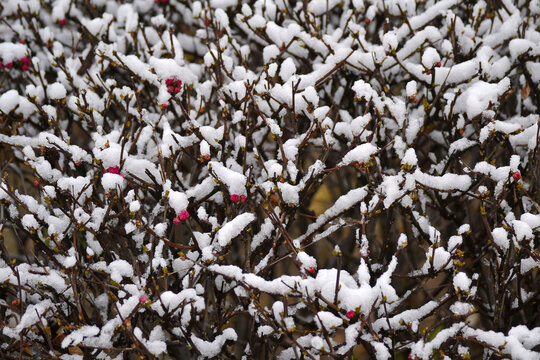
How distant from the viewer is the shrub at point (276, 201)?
Answer: 2545mm

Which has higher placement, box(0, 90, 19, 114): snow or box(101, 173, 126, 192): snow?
box(0, 90, 19, 114): snow

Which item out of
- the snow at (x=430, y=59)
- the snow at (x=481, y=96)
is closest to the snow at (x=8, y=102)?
the snow at (x=430, y=59)

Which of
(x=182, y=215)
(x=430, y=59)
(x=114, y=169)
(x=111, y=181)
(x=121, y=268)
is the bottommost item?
(x=121, y=268)

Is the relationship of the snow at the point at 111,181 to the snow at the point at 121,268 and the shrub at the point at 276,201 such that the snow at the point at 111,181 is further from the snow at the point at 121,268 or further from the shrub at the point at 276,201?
the snow at the point at 121,268

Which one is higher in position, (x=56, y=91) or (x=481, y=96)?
(x=56, y=91)

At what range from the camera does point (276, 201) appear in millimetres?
3074

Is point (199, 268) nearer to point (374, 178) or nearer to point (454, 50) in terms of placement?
point (374, 178)

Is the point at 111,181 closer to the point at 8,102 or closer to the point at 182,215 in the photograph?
the point at 182,215

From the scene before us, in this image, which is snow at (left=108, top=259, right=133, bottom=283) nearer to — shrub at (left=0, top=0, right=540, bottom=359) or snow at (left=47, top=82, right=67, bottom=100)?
shrub at (left=0, top=0, right=540, bottom=359)

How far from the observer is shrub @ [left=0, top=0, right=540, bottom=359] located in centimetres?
254

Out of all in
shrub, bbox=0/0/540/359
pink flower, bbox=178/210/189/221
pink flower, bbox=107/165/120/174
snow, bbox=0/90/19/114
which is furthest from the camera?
snow, bbox=0/90/19/114

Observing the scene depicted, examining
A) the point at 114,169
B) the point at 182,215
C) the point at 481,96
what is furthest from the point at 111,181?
the point at 481,96

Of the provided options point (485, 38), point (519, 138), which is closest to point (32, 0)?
point (485, 38)

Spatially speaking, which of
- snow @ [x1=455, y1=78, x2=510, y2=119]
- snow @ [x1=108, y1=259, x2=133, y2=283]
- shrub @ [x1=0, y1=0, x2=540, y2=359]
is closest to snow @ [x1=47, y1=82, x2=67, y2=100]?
shrub @ [x1=0, y1=0, x2=540, y2=359]
